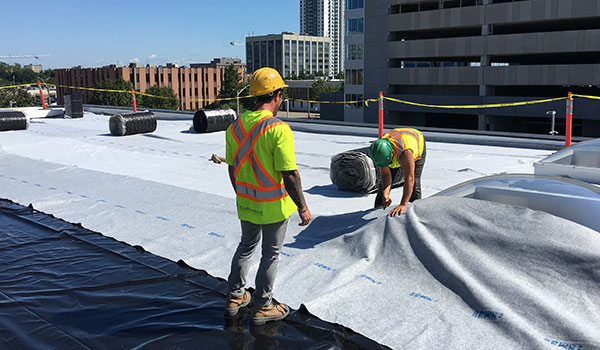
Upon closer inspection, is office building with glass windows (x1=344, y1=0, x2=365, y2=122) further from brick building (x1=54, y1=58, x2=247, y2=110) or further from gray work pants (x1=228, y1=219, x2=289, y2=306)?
brick building (x1=54, y1=58, x2=247, y2=110)

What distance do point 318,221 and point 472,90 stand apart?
4998cm

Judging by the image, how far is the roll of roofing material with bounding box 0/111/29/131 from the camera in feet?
55.0

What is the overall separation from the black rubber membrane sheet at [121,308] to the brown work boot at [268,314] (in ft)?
0.13

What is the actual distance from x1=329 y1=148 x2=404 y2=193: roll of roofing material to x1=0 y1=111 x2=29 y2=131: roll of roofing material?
525 inches

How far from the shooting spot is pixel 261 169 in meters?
3.81

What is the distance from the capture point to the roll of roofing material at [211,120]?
16328 mm

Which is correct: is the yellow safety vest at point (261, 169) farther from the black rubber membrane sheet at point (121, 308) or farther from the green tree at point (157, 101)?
the green tree at point (157, 101)

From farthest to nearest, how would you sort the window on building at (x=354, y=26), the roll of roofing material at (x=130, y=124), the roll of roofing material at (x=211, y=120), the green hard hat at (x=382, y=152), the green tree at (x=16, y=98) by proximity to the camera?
the green tree at (x=16, y=98)
the window on building at (x=354, y=26)
the roll of roofing material at (x=211, y=120)
the roll of roofing material at (x=130, y=124)
the green hard hat at (x=382, y=152)

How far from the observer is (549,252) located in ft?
13.6

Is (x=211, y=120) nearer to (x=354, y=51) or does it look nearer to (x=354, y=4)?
(x=354, y=51)

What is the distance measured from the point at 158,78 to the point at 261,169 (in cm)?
12322

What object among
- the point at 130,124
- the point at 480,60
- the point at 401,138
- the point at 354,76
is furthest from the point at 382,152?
the point at 354,76

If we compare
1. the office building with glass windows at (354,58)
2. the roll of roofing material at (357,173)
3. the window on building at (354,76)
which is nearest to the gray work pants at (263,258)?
the roll of roofing material at (357,173)

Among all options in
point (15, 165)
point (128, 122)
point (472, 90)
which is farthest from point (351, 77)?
point (15, 165)
